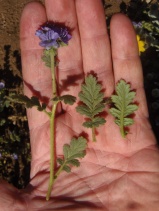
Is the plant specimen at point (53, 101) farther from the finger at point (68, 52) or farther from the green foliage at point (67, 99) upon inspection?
the finger at point (68, 52)

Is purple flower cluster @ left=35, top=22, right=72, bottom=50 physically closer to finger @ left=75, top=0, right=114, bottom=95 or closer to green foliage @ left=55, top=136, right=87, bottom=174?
Answer: finger @ left=75, top=0, right=114, bottom=95

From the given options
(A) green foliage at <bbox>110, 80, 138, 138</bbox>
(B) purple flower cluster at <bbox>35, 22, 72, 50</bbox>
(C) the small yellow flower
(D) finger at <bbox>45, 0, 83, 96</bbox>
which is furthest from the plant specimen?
(C) the small yellow flower

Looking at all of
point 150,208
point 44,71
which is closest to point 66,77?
point 44,71

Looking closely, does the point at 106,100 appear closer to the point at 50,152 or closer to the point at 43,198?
the point at 50,152

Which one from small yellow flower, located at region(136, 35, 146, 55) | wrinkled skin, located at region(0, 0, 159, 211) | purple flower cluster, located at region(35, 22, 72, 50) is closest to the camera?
wrinkled skin, located at region(0, 0, 159, 211)

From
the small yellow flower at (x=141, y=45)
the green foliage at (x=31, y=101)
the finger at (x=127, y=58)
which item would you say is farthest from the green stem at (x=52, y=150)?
the small yellow flower at (x=141, y=45)

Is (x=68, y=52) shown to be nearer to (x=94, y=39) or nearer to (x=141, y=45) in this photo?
(x=94, y=39)

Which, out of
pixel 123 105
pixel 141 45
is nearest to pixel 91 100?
pixel 123 105
